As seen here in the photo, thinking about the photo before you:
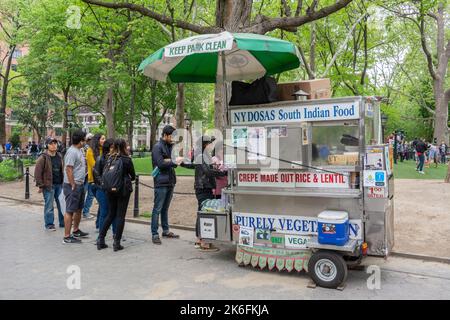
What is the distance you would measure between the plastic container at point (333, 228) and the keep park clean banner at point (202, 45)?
2.55m

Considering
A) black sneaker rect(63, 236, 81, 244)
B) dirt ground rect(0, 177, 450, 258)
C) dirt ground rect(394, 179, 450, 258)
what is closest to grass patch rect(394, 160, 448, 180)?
dirt ground rect(0, 177, 450, 258)

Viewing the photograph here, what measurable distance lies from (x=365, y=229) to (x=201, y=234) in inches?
98.1

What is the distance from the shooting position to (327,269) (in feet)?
17.0

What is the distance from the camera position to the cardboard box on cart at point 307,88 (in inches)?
234

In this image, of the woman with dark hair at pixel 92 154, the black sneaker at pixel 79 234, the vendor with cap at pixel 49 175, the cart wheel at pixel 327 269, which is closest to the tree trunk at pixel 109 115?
the vendor with cap at pixel 49 175

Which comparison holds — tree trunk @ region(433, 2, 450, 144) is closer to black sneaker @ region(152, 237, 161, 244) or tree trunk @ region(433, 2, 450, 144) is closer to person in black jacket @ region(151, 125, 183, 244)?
person in black jacket @ region(151, 125, 183, 244)

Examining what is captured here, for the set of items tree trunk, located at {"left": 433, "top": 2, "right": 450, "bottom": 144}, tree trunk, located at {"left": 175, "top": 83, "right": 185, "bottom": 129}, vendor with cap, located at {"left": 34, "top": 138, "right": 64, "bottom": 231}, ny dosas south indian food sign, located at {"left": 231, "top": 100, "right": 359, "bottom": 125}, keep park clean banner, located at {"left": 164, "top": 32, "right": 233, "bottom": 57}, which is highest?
tree trunk, located at {"left": 433, "top": 2, "right": 450, "bottom": 144}

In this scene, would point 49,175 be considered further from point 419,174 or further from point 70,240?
point 419,174

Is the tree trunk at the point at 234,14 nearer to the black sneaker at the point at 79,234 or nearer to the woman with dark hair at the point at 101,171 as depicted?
the woman with dark hair at the point at 101,171

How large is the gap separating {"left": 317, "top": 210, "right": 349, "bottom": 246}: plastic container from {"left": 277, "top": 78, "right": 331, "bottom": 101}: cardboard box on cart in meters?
1.86

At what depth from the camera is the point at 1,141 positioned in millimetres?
37406

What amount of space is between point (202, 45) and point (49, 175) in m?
4.95

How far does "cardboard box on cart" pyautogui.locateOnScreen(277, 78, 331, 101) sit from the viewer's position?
595cm
